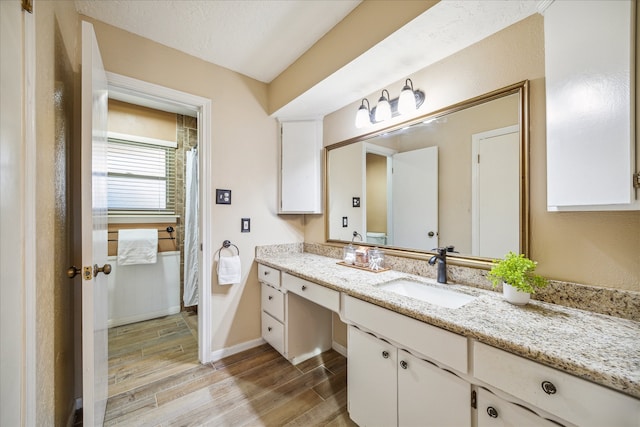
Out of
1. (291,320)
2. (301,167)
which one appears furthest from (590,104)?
(291,320)

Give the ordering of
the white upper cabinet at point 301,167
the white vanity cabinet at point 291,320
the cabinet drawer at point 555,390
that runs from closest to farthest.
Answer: the cabinet drawer at point 555,390 → the white vanity cabinet at point 291,320 → the white upper cabinet at point 301,167

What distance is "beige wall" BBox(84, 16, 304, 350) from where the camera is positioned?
196 centimetres

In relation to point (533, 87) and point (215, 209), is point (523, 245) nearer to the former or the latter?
point (533, 87)

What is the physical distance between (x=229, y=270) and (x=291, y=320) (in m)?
0.64

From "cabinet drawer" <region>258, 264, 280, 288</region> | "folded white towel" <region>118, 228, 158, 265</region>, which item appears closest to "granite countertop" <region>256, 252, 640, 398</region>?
"cabinet drawer" <region>258, 264, 280, 288</region>

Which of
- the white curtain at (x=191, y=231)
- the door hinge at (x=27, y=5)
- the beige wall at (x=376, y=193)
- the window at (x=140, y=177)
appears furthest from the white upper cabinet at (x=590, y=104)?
the window at (x=140, y=177)

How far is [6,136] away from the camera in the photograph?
2.18ft

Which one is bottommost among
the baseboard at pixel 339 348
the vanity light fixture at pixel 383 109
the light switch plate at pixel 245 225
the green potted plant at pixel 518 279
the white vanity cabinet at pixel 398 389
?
the baseboard at pixel 339 348

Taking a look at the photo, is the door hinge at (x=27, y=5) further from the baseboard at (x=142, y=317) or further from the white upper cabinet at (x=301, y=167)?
the baseboard at (x=142, y=317)

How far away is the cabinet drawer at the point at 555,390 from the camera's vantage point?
65cm

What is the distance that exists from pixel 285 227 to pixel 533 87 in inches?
78.8

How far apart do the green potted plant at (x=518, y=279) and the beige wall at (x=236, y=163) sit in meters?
1.79

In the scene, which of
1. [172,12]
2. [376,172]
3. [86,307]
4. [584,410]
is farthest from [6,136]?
[376,172]

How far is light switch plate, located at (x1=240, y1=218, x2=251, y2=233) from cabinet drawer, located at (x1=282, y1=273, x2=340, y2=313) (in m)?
0.56
